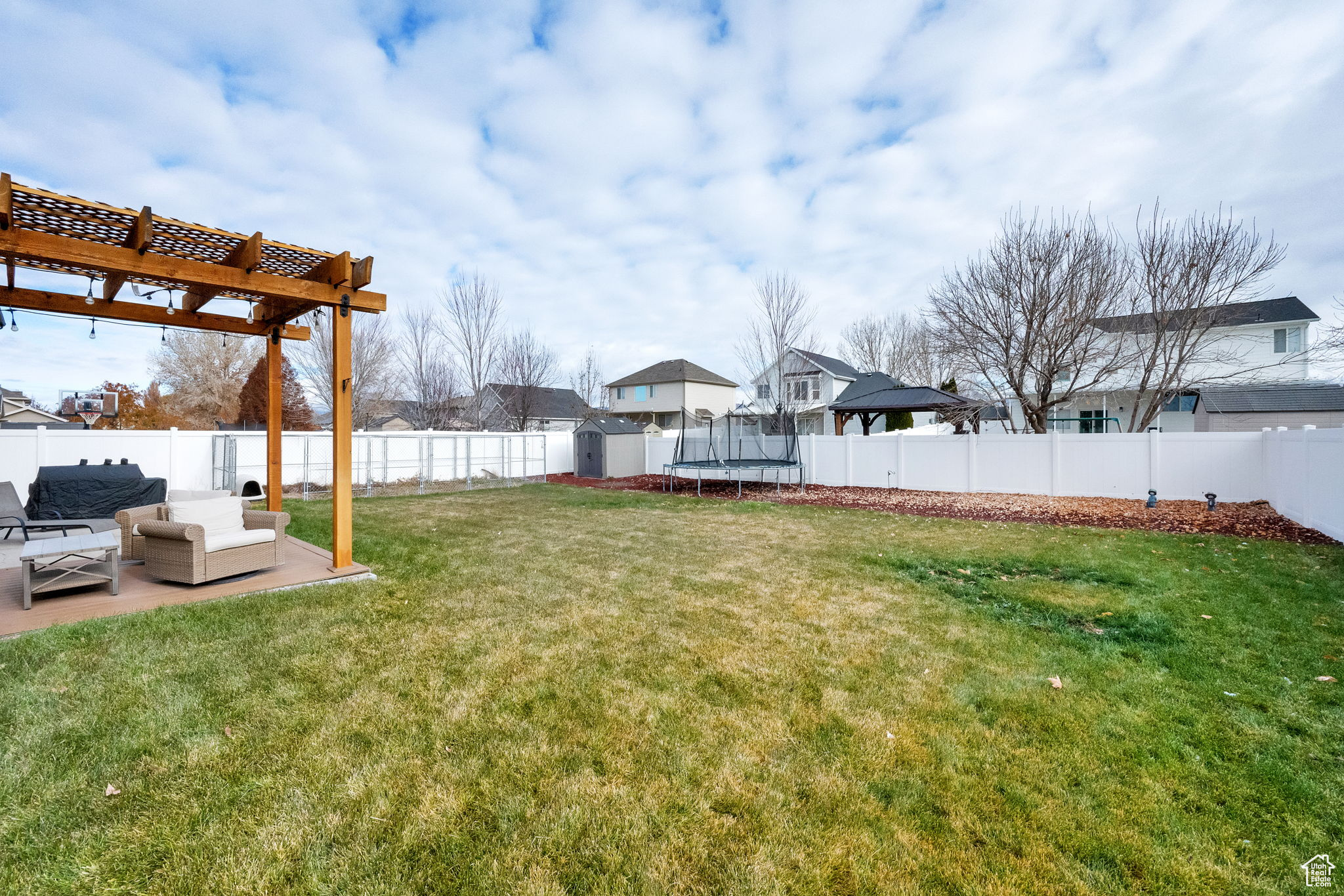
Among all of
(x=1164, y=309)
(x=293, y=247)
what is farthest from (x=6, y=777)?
(x=1164, y=309)

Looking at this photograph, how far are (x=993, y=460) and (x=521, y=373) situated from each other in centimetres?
1913

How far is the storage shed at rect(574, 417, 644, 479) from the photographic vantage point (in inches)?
728

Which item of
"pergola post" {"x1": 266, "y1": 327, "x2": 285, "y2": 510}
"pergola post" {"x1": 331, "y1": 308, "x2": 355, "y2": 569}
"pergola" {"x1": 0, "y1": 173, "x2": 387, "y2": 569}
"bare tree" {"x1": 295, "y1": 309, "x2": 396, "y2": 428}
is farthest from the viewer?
"bare tree" {"x1": 295, "y1": 309, "x2": 396, "y2": 428}

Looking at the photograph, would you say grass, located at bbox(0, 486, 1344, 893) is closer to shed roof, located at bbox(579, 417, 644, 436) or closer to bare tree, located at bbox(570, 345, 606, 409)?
shed roof, located at bbox(579, 417, 644, 436)

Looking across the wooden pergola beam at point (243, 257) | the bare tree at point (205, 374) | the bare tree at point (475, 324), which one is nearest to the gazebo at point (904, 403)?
the bare tree at point (475, 324)

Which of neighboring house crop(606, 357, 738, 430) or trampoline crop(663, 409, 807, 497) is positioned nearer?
trampoline crop(663, 409, 807, 497)

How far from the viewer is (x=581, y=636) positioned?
393 cm

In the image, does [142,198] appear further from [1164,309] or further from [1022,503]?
[1164,309]

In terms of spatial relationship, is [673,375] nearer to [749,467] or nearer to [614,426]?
[614,426]

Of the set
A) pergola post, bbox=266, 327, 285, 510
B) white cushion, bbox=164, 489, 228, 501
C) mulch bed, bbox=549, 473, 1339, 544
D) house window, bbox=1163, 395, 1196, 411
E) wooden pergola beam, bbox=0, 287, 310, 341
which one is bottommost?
mulch bed, bbox=549, 473, 1339, 544

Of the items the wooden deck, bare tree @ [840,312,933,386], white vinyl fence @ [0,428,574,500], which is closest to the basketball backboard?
white vinyl fence @ [0,428,574,500]

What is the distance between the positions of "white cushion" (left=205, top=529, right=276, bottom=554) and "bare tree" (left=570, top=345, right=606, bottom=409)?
27832 mm

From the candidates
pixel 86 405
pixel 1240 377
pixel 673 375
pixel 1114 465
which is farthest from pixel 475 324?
pixel 1240 377

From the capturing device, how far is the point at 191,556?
4.64 m
